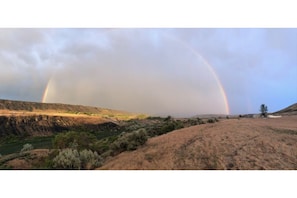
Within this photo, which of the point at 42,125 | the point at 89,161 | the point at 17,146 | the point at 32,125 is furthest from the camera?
the point at 42,125

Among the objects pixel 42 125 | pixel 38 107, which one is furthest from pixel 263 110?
pixel 38 107

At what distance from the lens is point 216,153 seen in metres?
8.89

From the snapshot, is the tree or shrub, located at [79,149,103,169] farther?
the tree

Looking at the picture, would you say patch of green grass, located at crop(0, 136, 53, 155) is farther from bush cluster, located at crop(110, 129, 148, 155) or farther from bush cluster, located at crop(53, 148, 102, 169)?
bush cluster, located at crop(53, 148, 102, 169)

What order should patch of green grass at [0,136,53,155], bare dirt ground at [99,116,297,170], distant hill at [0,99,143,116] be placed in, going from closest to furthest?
1. bare dirt ground at [99,116,297,170]
2. patch of green grass at [0,136,53,155]
3. distant hill at [0,99,143,116]

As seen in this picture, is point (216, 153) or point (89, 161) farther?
point (89, 161)

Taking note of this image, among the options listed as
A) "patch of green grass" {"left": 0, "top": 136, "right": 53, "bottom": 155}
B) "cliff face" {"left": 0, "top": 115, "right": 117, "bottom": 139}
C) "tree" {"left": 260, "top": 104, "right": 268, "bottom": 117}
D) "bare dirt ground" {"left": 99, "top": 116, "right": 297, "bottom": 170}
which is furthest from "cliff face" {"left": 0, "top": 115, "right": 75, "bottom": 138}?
"bare dirt ground" {"left": 99, "top": 116, "right": 297, "bottom": 170}

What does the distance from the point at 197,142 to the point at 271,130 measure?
451 cm

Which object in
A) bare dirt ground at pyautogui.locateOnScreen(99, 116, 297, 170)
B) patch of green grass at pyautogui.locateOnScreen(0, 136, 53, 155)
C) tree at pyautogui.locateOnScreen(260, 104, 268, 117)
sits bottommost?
patch of green grass at pyautogui.locateOnScreen(0, 136, 53, 155)

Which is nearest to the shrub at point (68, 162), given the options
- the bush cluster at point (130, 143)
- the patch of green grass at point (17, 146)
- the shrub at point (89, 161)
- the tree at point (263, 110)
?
the shrub at point (89, 161)

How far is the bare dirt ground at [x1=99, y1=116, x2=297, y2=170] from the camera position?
8.09m

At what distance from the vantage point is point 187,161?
8414mm

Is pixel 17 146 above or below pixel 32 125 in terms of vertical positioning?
below

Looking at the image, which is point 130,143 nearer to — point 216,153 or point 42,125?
point 216,153
